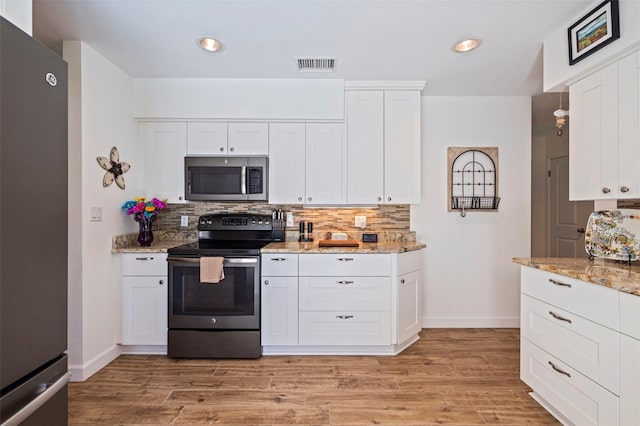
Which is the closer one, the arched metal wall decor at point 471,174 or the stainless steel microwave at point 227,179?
the stainless steel microwave at point 227,179

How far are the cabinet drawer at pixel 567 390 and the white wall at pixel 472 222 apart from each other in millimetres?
1350

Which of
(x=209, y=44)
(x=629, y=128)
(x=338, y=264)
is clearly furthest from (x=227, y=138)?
(x=629, y=128)

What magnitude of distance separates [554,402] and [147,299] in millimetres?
2956

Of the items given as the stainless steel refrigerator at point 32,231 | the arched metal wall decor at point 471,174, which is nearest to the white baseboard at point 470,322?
the arched metal wall decor at point 471,174

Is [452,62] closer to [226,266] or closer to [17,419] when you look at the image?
[226,266]

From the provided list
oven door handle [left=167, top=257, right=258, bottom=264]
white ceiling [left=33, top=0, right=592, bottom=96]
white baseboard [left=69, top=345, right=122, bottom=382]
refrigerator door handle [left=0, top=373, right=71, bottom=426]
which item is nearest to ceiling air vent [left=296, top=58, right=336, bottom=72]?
white ceiling [left=33, top=0, right=592, bottom=96]

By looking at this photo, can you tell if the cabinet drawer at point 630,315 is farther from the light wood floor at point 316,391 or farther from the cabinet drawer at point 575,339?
the light wood floor at point 316,391

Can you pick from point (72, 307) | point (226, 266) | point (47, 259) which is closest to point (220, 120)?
point (226, 266)

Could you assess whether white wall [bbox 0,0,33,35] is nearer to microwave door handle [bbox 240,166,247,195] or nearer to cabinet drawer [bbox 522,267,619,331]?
microwave door handle [bbox 240,166,247,195]

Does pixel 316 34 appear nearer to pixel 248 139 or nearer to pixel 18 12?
pixel 248 139

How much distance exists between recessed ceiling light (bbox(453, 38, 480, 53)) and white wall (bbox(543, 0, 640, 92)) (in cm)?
48

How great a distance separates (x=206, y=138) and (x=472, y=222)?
286 centimetres

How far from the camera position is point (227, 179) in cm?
305

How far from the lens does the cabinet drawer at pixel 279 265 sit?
2.72 m
